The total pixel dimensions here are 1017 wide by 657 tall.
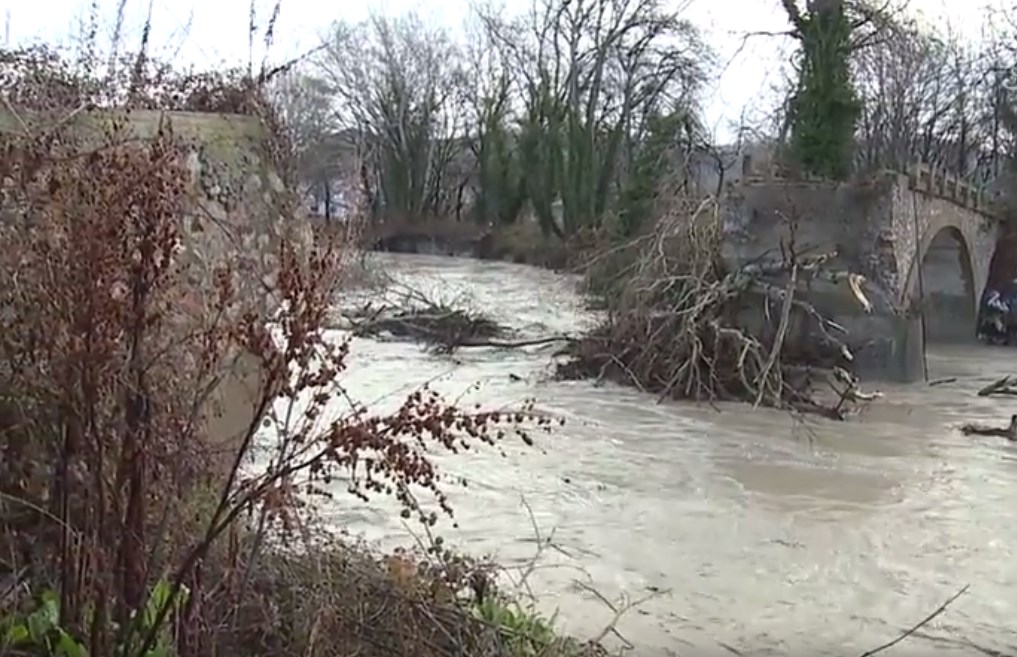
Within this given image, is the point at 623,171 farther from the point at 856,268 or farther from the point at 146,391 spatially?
the point at 146,391

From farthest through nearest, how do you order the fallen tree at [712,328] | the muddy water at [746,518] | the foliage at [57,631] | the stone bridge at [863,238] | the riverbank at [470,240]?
the riverbank at [470,240], the stone bridge at [863,238], the fallen tree at [712,328], the muddy water at [746,518], the foliage at [57,631]

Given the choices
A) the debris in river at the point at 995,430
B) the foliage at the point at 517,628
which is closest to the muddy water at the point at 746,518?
the debris in river at the point at 995,430

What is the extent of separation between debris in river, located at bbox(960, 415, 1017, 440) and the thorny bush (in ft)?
36.4

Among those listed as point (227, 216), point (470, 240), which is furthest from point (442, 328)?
point (470, 240)

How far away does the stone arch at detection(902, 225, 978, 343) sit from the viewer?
82.8ft

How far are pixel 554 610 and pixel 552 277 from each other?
2403 centimetres

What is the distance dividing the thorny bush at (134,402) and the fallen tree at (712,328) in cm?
1151

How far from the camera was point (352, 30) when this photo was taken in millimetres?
42250

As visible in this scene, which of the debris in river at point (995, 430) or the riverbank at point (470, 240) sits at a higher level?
the riverbank at point (470, 240)

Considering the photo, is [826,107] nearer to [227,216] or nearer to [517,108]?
[227,216]

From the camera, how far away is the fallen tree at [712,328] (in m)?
15.4

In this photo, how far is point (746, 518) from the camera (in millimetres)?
9477

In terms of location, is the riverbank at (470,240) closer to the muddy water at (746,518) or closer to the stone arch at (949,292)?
the stone arch at (949,292)

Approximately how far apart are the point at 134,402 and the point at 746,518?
678 centimetres
